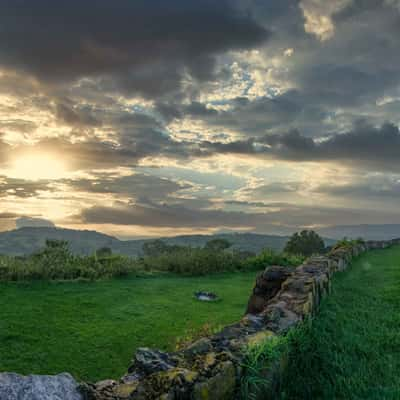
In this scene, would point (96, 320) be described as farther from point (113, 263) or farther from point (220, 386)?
point (113, 263)

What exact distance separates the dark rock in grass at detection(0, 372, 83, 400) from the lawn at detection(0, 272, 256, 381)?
280cm

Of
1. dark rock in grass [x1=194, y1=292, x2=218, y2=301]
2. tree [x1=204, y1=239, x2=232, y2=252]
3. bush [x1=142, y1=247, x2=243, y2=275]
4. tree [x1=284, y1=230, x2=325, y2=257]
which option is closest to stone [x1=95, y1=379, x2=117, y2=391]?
dark rock in grass [x1=194, y1=292, x2=218, y2=301]

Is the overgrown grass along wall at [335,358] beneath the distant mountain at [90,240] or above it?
above

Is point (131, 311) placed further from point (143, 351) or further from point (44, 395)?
point (44, 395)

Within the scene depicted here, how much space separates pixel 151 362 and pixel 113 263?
10694 mm

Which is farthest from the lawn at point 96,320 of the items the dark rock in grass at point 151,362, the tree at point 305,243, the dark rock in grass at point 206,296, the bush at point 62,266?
the tree at point 305,243

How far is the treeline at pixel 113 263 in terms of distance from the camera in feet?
37.5

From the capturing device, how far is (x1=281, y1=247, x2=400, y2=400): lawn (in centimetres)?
403

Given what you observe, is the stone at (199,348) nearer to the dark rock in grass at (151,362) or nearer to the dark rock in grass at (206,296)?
the dark rock in grass at (151,362)

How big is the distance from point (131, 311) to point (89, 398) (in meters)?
5.91

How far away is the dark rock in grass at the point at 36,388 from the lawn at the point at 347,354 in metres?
2.22

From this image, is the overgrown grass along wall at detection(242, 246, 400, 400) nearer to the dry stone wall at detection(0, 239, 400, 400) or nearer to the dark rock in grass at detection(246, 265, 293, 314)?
the dry stone wall at detection(0, 239, 400, 400)

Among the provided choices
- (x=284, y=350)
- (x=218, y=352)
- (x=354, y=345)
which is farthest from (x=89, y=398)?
(x=354, y=345)

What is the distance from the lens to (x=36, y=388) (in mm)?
2637
